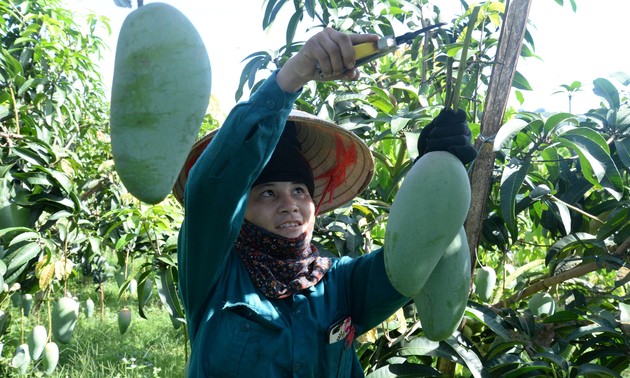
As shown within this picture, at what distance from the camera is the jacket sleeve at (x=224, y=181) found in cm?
96

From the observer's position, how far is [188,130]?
55 cm

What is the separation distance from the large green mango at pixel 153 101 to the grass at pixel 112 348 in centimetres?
253

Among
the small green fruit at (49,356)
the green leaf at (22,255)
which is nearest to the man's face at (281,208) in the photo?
the green leaf at (22,255)

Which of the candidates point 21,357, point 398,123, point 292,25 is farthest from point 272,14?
point 21,357

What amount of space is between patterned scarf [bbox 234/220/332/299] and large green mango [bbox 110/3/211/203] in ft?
2.24

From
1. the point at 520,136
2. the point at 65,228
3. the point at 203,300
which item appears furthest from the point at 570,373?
the point at 65,228

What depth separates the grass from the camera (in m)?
3.28

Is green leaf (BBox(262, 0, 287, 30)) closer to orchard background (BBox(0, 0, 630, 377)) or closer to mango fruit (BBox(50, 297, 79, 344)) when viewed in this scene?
orchard background (BBox(0, 0, 630, 377))

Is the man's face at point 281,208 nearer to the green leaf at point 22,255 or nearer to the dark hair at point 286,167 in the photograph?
the dark hair at point 286,167

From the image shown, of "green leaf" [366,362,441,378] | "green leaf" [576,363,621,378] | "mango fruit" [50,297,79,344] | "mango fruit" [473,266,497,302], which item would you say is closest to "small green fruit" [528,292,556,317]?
"mango fruit" [473,266,497,302]

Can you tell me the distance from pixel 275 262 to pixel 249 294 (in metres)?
0.09

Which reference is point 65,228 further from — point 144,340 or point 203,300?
point 144,340

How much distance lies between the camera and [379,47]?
0.81m

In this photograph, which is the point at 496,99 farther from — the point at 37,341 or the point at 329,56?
the point at 37,341
